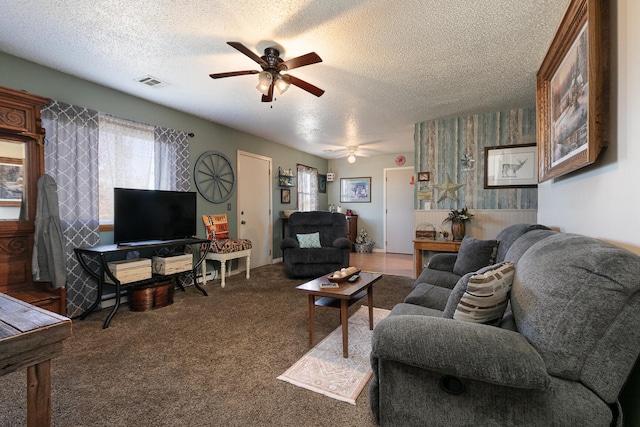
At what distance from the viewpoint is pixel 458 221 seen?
3.97 m

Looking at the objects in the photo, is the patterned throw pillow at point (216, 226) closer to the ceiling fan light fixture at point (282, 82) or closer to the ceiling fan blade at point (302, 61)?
the ceiling fan light fixture at point (282, 82)

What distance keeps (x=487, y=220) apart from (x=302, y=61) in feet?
11.1

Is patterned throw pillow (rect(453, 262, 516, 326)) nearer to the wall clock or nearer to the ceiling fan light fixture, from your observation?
the ceiling fan light fixture

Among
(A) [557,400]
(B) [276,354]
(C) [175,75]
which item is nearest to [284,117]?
(C) [175,75]

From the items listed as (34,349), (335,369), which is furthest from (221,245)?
(34,349)

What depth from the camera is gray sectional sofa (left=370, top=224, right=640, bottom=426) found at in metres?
0.91

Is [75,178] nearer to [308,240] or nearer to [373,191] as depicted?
[308,240]

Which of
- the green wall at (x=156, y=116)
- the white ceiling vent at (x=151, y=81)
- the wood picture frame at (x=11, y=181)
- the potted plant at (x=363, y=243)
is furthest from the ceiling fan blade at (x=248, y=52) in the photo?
the potted plant at (x=363, y=243)

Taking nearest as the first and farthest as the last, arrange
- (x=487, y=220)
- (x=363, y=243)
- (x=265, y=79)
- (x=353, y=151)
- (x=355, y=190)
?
(x=265, y=79) → (x=487, y=220) → (x=353, y=151) → (x=363, y=243) → (x=355, y=190)

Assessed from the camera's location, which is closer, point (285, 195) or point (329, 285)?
point (329, 285)

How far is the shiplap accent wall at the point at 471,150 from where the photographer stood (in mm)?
3877

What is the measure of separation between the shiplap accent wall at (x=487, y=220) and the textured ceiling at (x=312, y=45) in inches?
55.9

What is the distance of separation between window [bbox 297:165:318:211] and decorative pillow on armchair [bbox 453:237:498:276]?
170 inches

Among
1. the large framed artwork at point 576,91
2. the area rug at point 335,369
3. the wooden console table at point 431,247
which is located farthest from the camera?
the wooden console table at point 431,247
